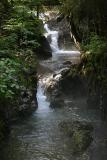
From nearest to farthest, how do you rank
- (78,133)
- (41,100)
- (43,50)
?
(78,133), (41,100), (43,50)

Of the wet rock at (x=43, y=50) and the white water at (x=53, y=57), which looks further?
the wet rock at (x=43, y=50)

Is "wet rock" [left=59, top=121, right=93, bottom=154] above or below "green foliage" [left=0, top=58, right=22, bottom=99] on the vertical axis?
below

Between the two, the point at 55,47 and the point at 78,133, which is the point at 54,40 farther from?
the point at 78,133

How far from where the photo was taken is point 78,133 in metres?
10.5

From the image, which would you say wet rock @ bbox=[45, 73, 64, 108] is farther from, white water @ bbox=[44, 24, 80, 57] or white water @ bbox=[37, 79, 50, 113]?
white water @ bbox=[44, 24, 80, 57]

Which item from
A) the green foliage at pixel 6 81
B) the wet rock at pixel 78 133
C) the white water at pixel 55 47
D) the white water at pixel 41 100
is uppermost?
the green foliage at pixel 6 81

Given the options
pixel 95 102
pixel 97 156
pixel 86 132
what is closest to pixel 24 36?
pixel 95 102

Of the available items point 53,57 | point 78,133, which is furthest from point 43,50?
point 78,133

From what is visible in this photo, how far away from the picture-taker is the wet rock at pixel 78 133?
991 cm

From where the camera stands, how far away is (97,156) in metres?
9.39

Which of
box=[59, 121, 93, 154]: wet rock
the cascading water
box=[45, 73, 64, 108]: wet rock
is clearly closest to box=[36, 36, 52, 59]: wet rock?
box=[45, 73, 64, 108]: wet rock

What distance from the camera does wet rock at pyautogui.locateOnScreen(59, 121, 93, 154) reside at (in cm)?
991

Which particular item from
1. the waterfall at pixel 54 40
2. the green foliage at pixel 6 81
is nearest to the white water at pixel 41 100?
the green foliage at pixel 6 81

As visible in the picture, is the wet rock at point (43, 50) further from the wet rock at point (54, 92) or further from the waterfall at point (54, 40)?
the wet rock at point (54, 92)
